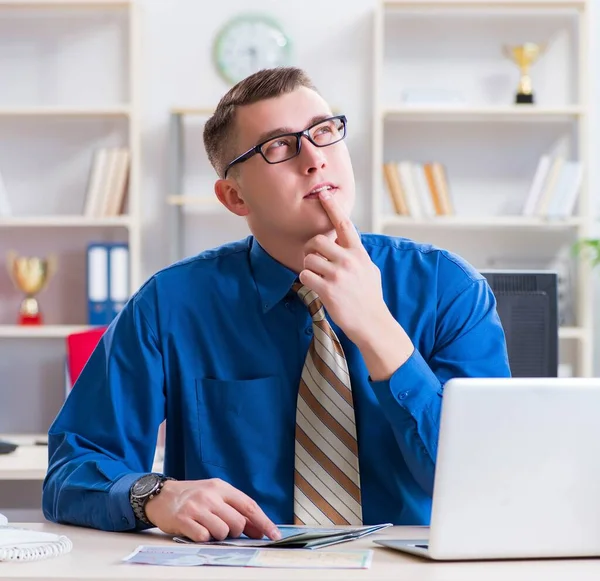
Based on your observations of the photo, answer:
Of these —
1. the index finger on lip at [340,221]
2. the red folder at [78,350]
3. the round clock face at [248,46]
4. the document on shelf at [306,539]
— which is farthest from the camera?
the round clock face at [248,46]

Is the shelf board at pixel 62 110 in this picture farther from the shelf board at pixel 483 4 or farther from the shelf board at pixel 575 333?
the shelf board at pixel 575 333

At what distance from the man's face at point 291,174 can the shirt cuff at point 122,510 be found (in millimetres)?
492

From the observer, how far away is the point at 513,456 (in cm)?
100

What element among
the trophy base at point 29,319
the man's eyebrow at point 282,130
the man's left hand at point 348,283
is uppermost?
the man's eyebrow at point 282,130

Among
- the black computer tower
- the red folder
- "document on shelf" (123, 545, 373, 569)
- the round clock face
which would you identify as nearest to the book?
"document on shelf" (123, 545, 373, 569)

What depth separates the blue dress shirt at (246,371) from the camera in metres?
1.50

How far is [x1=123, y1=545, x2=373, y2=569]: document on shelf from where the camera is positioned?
1.03 metres

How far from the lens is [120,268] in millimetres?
4074

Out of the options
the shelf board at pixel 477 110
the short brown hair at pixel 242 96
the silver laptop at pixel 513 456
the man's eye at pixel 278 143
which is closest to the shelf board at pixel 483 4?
the shelf board at pixel 477 110

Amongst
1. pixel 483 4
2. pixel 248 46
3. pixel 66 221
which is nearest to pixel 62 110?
pixel 66 221

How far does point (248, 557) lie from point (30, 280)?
10.8 ft

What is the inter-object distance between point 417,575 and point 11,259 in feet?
11.6

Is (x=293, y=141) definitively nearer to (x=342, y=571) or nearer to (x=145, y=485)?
(x=145, y=485)

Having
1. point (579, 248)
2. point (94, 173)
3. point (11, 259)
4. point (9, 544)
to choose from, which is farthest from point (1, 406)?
Result: point (9, 544)
